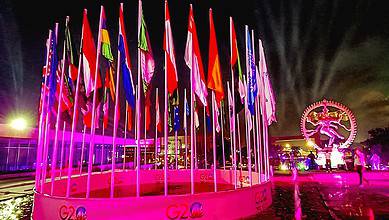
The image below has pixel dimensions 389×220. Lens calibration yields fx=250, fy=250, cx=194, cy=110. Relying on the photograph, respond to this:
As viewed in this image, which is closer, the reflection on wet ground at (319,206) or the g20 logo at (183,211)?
the g20 logo at (183,211)

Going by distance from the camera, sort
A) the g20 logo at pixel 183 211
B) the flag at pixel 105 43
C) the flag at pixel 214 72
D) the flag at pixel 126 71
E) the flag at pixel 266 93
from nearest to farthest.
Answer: the g20 logo at pixel 183 211 → the flag at pixel 126 71 → the flag at pixel 214 72 → the flag at pixel 105 43 → the flag at pixel 266 93

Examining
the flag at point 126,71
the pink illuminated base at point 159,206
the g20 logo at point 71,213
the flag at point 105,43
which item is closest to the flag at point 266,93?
the pink illuminated base at point 159,206

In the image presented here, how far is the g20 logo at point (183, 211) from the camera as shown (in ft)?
28.5

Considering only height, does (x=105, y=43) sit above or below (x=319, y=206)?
above

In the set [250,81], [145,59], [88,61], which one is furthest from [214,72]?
[88,61]

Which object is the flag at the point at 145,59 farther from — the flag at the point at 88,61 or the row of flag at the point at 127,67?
the flag at the point at 88,61

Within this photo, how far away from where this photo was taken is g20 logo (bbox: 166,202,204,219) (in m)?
8.67

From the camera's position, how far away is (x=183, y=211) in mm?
8750

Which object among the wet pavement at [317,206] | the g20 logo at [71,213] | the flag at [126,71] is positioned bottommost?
the wet pavement at [317,206]

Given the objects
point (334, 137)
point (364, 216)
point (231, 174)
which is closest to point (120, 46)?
point (364, 216)

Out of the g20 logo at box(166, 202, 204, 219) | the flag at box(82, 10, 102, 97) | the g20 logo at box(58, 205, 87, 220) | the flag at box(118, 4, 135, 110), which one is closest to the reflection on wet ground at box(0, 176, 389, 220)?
the g20 logo at box(166, 202, 204, 219)

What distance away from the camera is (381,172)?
23.4m

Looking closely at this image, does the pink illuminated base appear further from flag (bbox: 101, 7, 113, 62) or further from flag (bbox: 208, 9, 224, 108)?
flag (bbox: 101, 7, 113, 62)

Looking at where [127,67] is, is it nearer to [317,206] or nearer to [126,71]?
[126,71]
